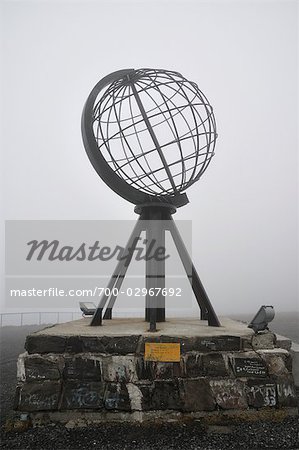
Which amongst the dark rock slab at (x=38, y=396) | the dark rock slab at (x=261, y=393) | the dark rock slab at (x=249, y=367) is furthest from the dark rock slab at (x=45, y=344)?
the dark rock slab at (x=261, y=393)

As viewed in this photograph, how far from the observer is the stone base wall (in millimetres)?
3820

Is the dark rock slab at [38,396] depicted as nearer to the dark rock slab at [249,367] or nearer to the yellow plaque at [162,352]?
the yellow plaque at [162,352]

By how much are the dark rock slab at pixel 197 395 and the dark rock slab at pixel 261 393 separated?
494mm

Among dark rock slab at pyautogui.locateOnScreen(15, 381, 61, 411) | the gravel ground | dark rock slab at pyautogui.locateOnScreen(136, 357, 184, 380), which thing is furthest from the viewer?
dark rock slab at pyautogui.locateOnScreen(136, 357, 184, 380)

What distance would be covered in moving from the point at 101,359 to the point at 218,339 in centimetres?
160

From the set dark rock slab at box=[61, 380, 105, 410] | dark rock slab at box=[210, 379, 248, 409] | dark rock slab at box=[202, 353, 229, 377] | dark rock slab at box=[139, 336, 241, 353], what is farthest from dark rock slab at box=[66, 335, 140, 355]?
dark rock slab at box=[210, 379, 248, 409]

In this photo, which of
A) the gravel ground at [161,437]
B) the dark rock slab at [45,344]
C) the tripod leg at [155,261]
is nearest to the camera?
the gravel ground at [161,437]

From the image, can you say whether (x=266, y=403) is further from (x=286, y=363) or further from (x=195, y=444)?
(x=195, y=444)

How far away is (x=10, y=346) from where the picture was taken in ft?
31.5

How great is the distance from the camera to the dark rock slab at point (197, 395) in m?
3.81

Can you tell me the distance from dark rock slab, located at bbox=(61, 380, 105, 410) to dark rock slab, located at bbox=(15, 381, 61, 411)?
0.36 feet

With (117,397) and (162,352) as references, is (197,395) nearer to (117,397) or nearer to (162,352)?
(162,352)

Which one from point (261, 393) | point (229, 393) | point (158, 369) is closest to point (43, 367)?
point (158, 369)

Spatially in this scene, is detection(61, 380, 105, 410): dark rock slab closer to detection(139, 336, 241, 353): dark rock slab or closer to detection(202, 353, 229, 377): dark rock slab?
detection(139, 336, 241, 353): dark rock slab
